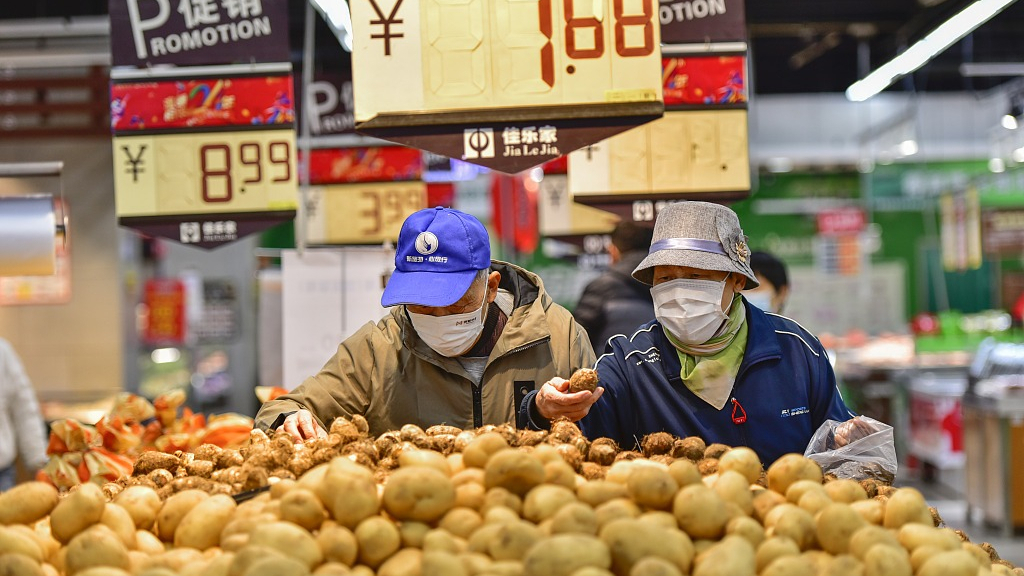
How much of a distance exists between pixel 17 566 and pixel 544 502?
106cm

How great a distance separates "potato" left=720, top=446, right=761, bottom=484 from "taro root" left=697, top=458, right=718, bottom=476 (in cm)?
11

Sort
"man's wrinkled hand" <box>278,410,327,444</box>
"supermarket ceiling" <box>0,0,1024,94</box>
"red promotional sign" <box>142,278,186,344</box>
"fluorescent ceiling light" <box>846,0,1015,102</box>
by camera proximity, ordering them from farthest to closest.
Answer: "red promotional sign" <box>142,278,186,344</box> → "supermarket ceiling" <box>0,0,1024,94</box> → "fluorescent ceiling light" <box>846,0,1015,102</box> → "man's wrinkled hand" <box>278,410,327,444</box>

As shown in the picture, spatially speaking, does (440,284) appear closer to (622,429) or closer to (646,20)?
(622,429)

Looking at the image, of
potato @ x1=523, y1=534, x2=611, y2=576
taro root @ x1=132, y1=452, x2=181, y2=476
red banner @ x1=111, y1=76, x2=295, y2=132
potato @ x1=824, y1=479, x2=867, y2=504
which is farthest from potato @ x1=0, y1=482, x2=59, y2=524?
red banner @ x1=111, y1=76, x2=295, y2=132

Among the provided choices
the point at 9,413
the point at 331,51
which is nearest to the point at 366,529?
the point at 9,413

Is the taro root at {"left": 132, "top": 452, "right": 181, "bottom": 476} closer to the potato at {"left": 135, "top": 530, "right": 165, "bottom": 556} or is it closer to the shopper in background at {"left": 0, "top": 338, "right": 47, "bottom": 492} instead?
the potato at {"left": 135, "top": 530, "right": 165, "bottom": 556}

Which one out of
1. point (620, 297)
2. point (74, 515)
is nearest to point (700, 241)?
point (74, 515)

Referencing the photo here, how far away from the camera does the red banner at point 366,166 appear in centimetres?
770

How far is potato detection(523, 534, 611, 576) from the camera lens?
1.90m

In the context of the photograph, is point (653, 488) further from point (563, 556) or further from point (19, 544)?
point (19, 544)

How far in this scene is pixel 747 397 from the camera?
325 cm

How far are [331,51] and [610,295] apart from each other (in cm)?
785

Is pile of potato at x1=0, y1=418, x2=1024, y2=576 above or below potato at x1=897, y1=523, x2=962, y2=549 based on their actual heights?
above

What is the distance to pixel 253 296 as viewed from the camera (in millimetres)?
13992
